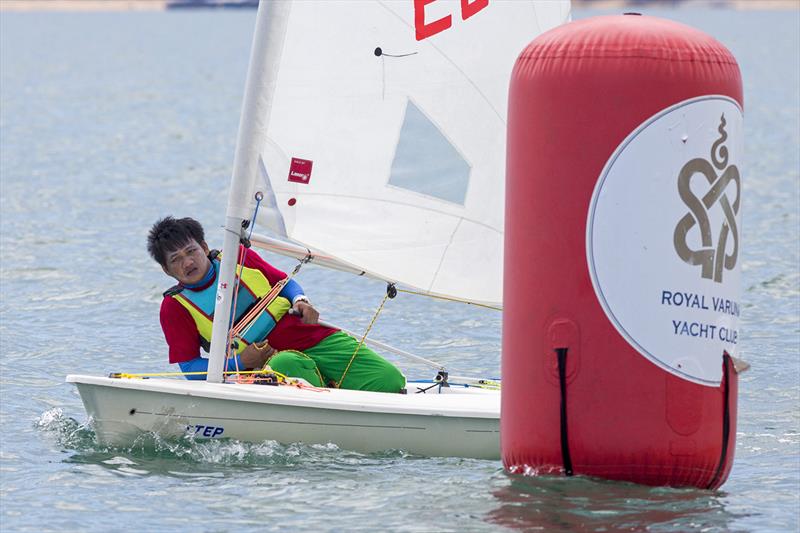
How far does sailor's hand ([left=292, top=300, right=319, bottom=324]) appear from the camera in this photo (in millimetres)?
7031

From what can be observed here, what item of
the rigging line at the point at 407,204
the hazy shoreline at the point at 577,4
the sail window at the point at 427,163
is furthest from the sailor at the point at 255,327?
the hazy shoreline at the point at 577,4

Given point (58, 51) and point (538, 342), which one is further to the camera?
point (58, 51)

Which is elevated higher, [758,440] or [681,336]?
[681,336]

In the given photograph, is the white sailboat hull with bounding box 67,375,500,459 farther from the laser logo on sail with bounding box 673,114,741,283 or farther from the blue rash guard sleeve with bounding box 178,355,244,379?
the laser logo on sail with bounding box 673,114,741,283

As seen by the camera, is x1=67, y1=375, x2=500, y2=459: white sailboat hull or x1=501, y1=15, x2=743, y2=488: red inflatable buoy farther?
x1=67, y1=375, x2=500, y2=459: white sailboat hull

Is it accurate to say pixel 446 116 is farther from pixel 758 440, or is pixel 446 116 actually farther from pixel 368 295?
pixel 368 295

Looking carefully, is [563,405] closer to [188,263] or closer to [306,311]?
[306,311]

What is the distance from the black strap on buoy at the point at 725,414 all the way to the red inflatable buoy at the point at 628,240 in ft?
0.05

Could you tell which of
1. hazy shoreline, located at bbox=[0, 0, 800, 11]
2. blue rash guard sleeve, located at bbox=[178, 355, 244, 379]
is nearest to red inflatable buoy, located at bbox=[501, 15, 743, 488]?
blue rash guard sleeve, located at bbox=[178, 355, 244, 379]

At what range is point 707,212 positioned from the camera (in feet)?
18.0

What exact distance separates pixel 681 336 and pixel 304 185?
2.07m

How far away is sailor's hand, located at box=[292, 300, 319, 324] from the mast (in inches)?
15.9

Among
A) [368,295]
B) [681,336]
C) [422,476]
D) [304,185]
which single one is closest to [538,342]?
[681,336]

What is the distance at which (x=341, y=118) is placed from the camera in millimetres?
7055
